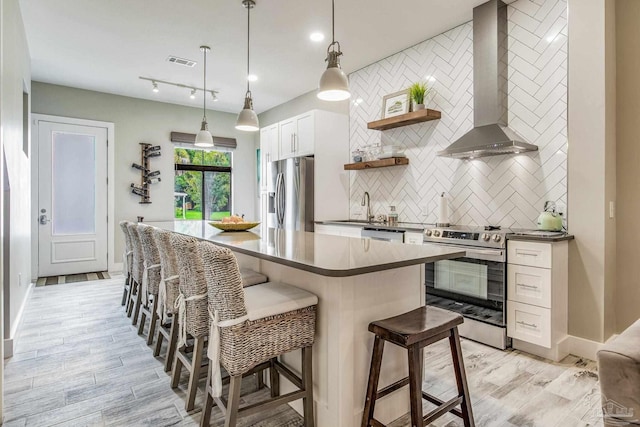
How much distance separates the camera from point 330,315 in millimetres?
1748

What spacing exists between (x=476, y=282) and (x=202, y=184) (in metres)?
5.52

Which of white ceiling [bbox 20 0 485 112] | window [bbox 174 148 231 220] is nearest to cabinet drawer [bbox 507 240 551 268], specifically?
white ceiling [bbox 20 0 485 112]

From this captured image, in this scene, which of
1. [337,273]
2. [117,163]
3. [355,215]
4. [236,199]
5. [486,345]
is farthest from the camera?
[236,199]

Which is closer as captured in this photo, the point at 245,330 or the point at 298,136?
the point at 245,330

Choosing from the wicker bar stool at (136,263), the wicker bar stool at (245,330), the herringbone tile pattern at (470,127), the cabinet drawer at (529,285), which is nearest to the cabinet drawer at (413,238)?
the herringbone tile pattern at (470,127)

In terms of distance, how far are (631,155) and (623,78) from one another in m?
0.61

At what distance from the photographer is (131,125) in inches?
244

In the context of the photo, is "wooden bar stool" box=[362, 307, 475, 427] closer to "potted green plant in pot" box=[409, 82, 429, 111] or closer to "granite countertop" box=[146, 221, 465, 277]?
"granite countertop" box=[146, 221, 465, 277]

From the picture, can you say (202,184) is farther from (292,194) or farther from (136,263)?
(136,263)

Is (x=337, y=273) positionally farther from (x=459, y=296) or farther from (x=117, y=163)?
(x=117, y=163)

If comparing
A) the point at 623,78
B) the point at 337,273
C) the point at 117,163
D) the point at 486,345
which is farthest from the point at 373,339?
the point at 117,163

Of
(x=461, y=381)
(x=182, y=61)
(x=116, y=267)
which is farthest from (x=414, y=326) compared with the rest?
(x=116, y=267)

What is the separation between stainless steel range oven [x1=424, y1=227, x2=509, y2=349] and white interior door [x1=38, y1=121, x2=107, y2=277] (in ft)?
17.6

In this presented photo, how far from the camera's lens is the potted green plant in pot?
12.8 ft
